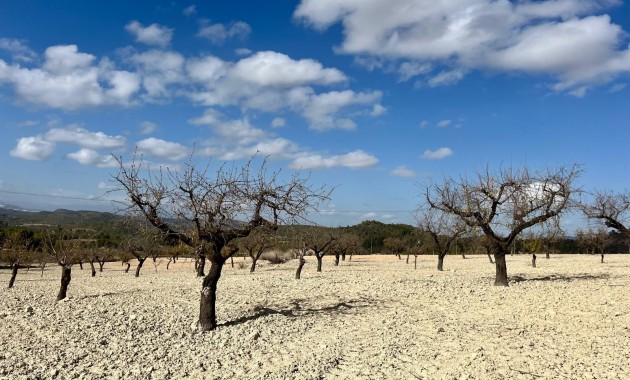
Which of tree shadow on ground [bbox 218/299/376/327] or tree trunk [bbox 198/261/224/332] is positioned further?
tree shadow on ground [bbox 218/299/376/327]

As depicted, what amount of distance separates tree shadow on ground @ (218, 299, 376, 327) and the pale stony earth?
3 centimetres

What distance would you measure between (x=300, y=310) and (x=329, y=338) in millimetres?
3329

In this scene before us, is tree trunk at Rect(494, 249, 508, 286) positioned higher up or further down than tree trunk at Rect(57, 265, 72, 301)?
higher up

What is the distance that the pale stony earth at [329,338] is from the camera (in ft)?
25.3

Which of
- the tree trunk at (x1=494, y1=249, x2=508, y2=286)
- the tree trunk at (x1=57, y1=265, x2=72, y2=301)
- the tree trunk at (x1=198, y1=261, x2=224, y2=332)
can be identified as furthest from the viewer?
the tree trunk at (x1=494, y1=249, x2=508, y2=286)

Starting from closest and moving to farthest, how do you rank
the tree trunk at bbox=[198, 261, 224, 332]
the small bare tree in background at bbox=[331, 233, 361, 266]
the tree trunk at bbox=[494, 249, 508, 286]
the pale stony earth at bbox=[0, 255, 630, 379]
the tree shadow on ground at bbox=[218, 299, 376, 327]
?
the pale stony earth at bbox=[0, 255, 630, 379] → the tree trunk at bbox=[198, 261, 224, 332] → the tree shadow on ground at bbox=[218, 299, 376, 327] → the tree trunk at bbox=[494, 249, 508, 286] → the small bare tree in background at bbox=[331, 233, 361, 266]

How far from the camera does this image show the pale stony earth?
25.3 ft

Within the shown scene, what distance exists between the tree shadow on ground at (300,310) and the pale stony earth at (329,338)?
1.2 inches

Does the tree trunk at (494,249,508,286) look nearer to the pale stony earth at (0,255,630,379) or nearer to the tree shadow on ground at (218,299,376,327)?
the pale stony earth at (0,255,630,379)

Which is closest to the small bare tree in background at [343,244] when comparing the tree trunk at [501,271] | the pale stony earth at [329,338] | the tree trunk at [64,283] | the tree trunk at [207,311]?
the tree trunk at [501,271]

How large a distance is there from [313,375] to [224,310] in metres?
5.94

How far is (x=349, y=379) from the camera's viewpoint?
24.0 feet

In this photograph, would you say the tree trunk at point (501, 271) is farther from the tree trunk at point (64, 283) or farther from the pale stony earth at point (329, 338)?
the tree trunk at point (64, 283)

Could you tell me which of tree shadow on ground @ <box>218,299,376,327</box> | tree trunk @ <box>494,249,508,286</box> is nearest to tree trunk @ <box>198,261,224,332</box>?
tree shadow on ground @ <box>218,299,376,327</box>
